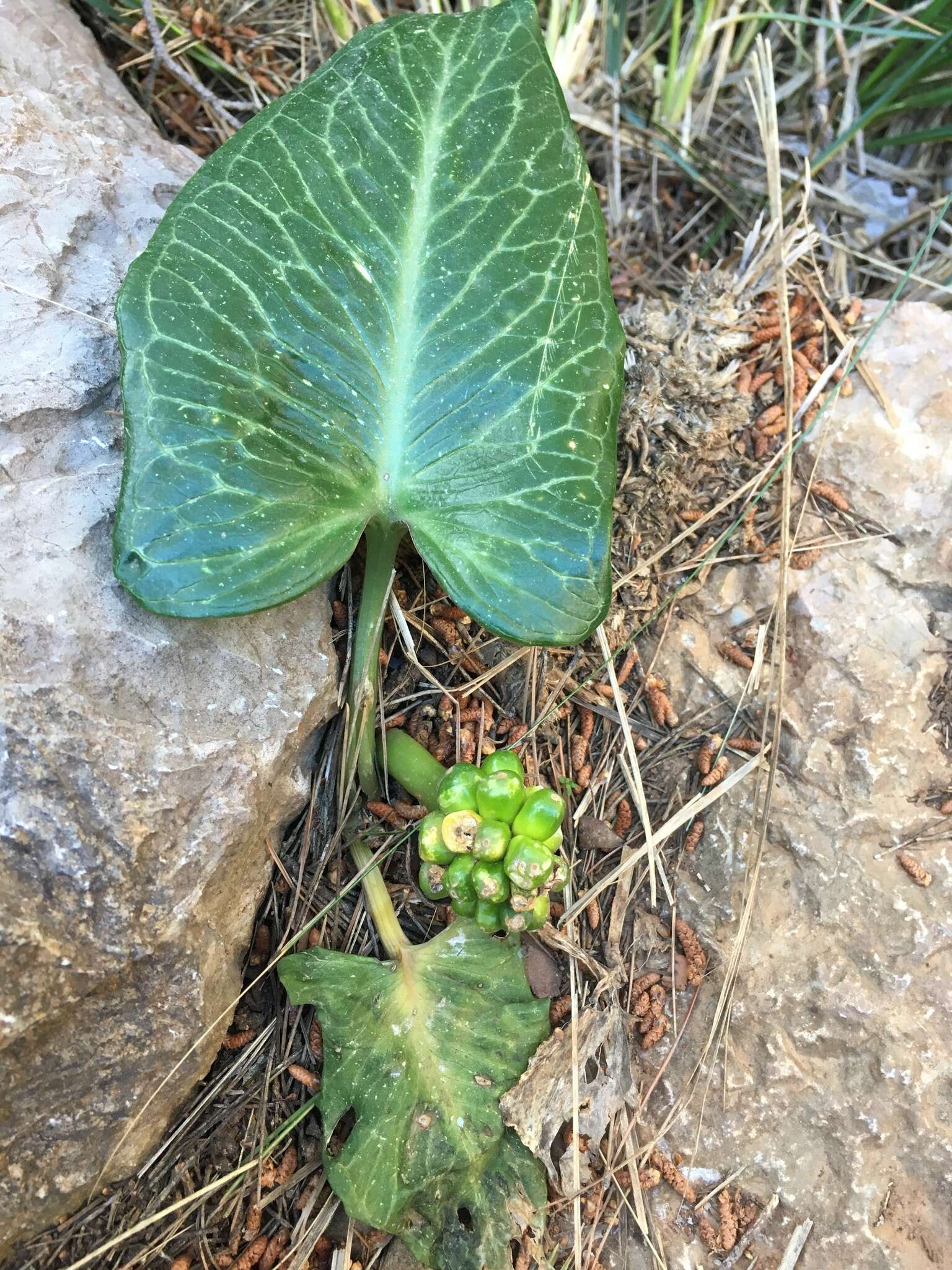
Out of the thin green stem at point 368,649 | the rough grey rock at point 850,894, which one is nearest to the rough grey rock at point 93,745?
the thin green stem at point 368,649

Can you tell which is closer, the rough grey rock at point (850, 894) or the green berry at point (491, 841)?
the green berry at point (491, 841)

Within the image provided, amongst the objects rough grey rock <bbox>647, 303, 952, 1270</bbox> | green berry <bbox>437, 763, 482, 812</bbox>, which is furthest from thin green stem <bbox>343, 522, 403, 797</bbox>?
rough grey rock <bbox>647, 303, 952, 1270</bbox>

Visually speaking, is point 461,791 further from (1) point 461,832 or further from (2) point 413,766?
→ (2) point 413,766

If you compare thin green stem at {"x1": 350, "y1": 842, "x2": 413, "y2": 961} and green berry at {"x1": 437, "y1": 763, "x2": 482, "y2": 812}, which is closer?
green berry at {"x1": 437, "y1": 763, "x2": 482, "y2": 812}

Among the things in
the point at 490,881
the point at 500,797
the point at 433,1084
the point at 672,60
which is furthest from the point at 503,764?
the point at 672,60

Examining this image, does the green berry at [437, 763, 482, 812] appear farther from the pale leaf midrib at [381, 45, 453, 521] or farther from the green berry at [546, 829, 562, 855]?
the pale leaf midrib at [381, 45, 453, 521]

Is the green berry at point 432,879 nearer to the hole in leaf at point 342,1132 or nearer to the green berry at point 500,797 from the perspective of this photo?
the green berry at point 500,797
